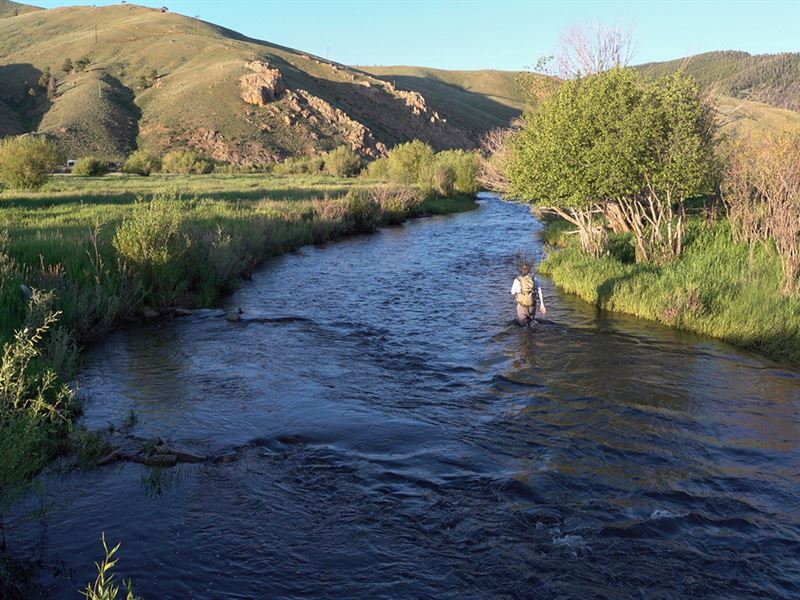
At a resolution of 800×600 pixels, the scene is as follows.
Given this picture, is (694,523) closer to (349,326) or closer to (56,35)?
(349,326)

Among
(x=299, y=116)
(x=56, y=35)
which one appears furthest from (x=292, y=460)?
(x=56, y=35)

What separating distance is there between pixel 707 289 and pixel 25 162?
3228 cm

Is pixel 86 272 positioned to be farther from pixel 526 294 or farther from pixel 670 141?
pixel 670 141

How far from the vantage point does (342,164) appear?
60031mm

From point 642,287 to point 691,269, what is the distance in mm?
1408

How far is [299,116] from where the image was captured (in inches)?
3501

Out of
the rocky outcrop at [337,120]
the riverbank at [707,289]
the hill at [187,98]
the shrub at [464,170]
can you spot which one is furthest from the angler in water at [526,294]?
the rocky outcrop at [337,120]

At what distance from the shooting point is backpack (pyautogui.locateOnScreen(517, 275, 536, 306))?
1237 centimetres

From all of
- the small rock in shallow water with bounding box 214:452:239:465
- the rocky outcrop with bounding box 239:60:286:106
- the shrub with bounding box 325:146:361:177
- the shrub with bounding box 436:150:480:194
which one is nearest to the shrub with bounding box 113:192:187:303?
the small rock in shallow water with bounding box 214:452:239:465

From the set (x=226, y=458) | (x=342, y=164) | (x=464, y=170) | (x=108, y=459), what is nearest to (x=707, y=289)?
(x=226, y=458)

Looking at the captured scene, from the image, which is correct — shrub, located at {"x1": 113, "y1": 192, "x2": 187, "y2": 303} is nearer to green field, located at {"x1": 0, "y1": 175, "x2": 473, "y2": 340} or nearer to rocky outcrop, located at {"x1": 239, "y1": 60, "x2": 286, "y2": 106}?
green field, located at {"x1": 0, "y1": 175, "x2": 473, "y2": 340}

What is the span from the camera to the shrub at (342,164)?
60188 mm

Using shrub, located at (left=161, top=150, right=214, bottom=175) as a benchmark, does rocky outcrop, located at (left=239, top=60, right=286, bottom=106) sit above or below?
above

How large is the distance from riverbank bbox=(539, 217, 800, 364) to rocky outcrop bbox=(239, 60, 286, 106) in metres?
75.8
